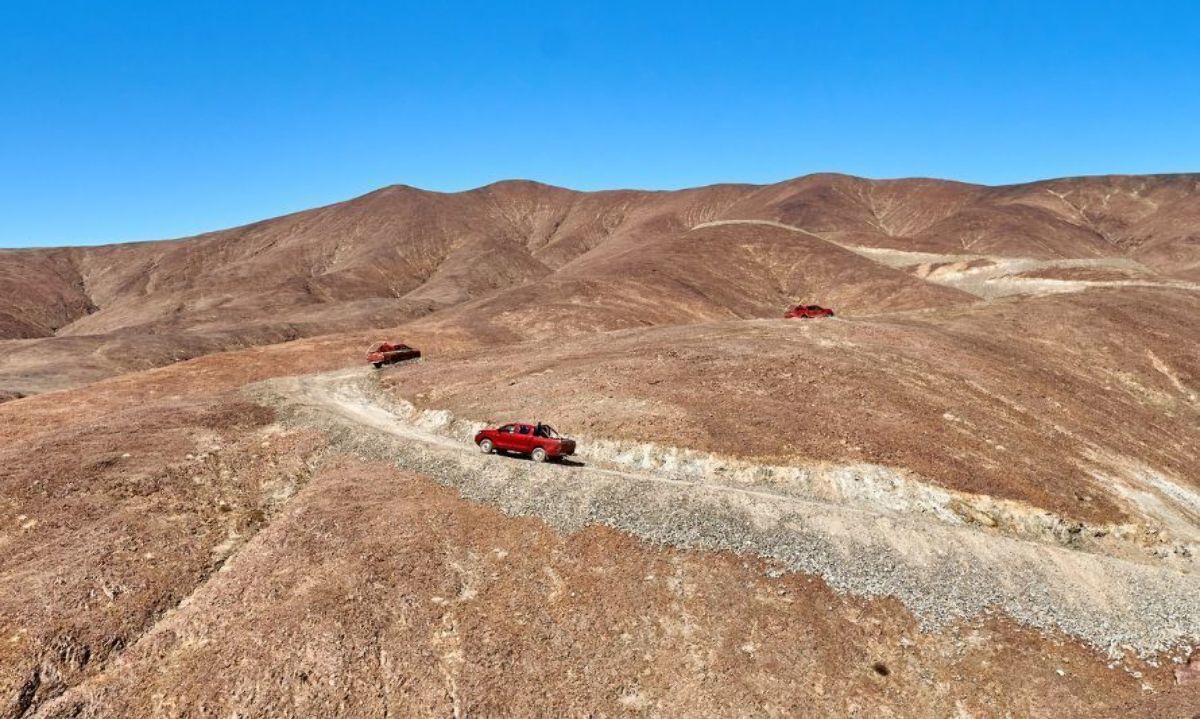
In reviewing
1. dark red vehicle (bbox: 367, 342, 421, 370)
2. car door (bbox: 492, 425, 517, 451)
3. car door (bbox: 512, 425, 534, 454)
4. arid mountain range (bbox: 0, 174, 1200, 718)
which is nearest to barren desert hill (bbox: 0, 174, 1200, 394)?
dark red vehicle (bbox: 367, 342, 421, 370)

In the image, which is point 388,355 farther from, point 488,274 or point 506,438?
point 488,274

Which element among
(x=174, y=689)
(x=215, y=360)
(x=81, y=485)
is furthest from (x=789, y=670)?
(x=215, y=360)

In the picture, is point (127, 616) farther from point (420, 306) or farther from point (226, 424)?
point (420, 306)

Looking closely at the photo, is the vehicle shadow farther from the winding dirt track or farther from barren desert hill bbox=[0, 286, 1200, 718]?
the winding dirt track

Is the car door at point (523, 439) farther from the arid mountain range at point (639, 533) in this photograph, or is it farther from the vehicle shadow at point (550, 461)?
the arid mountain range at point (639, 533)

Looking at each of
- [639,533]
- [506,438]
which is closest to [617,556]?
[639,533]
